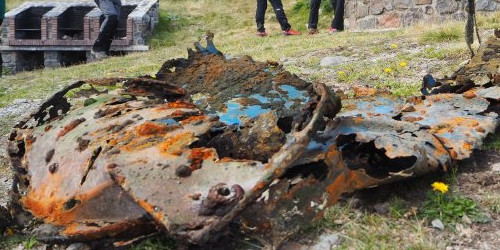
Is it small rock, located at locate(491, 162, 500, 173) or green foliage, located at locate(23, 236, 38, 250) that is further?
small rock, located at locate(491, 162, 500, 173)

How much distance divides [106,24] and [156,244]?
8381 millimetres

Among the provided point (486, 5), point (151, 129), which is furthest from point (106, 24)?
point (151, 129)

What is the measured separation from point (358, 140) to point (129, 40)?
37.3 feet

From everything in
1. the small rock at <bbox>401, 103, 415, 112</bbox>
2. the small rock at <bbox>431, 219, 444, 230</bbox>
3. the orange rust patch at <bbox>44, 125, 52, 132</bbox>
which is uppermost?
the small rock at <bbox>401, 103, 415, 112</bbox>

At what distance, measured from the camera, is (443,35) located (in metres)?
6.96

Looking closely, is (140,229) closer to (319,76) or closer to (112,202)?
(112,202)

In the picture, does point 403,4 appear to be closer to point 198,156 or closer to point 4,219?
point 198,156

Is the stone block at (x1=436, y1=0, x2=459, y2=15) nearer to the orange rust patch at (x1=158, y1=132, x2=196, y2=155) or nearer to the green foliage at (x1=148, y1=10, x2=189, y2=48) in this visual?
the green foliage at (x1=148, y1=10, x2=189, y2=48)

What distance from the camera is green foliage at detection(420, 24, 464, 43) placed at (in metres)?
6.88

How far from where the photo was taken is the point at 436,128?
2.43m

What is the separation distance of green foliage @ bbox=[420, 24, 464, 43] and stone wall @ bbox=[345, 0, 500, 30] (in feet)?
7.98

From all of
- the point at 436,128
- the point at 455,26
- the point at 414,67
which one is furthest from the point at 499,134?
the point at 455,26

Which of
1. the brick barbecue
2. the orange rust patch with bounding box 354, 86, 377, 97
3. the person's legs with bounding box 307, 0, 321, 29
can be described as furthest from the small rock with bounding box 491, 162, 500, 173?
the brick barbecue

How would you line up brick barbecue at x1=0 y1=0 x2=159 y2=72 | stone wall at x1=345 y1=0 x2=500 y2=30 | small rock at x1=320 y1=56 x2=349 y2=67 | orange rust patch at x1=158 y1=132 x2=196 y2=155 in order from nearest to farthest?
orange rust patch at x1=158 y1=132 x2=196 y2=155
small rock at x1=320 y1=56 x2=349 y2=67
stone wall at x1=345 y1=0 x2=500 y2=30
brick barbecue at x1=0 y1=0 x2=159 y2=72
